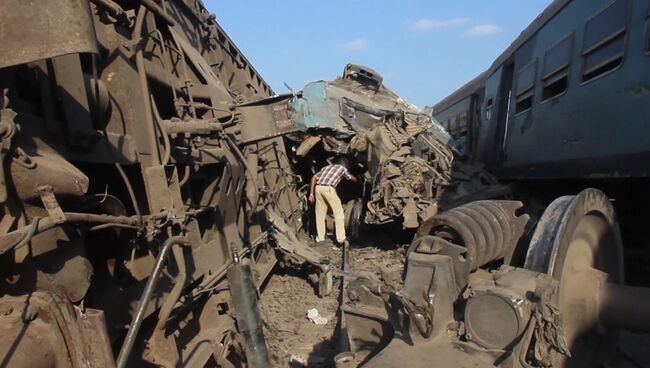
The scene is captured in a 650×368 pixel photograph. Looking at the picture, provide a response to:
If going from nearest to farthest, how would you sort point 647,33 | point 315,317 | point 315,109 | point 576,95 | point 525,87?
point 647,33
point 315,317
point 576,95
point 525,87
point 315,109

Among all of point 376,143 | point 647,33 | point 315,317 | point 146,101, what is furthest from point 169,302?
point 376,143

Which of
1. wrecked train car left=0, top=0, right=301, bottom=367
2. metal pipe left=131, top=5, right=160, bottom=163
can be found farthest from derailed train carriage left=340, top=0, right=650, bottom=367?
metal pipe left=131, top=5, right=160, bottom=163

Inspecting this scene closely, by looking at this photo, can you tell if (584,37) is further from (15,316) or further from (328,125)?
(15,316)

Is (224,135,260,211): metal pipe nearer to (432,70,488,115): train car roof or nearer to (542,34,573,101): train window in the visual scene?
(542,34,573,101): train window

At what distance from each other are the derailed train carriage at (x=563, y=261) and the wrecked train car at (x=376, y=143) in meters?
2.34

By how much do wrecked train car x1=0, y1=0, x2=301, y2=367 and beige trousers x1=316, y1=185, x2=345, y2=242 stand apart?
3574 millimetres

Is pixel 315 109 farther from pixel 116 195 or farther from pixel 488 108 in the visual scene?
pixel 116 195

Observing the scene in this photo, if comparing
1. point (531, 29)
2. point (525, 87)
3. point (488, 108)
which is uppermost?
point (531, 29)

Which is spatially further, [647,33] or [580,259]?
[647,33]

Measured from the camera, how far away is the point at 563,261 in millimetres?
2568

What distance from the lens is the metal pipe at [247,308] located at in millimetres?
2881

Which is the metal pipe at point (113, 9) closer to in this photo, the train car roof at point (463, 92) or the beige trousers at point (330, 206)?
the beige trousers at point (330, 206)

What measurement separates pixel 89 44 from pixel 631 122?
4605 millimetres

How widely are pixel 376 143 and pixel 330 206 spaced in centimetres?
135
